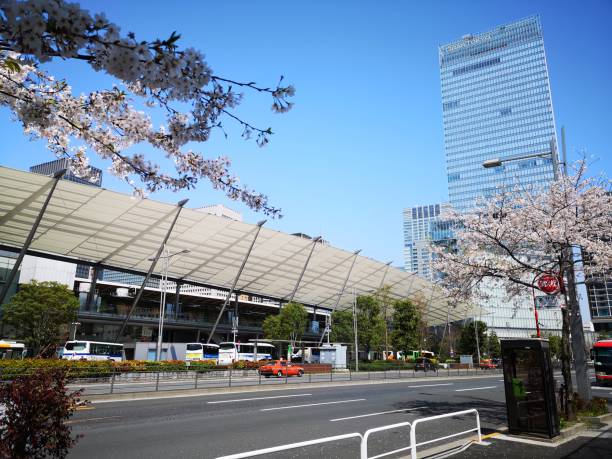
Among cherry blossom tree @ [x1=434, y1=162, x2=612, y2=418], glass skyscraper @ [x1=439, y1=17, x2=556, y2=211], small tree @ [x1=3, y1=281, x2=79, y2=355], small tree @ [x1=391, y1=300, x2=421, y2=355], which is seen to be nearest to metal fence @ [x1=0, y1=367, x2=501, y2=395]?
cherry blossom tree @ [x1=434, y1=162, x2=612, y2=418]

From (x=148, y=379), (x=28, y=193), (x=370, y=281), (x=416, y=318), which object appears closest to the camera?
(x=148, y=379)

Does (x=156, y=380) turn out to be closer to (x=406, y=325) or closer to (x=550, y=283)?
(x=550, y=283)

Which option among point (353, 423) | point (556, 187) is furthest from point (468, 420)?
point (556, 187)

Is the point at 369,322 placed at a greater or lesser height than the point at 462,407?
greater

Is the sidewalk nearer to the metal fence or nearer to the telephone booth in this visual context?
the telephone booth

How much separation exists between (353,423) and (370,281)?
51.5 m

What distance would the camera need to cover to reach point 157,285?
358 feet

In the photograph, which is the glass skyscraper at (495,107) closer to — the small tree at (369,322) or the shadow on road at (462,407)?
the small tree at (369,322)

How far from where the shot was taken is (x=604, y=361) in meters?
26.8

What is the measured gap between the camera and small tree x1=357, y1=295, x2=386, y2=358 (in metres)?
55.0

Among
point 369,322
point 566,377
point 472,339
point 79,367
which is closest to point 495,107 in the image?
point 472,339

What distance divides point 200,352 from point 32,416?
Answer: 3970 cm

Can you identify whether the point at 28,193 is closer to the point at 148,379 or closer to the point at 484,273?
the point at 148,379

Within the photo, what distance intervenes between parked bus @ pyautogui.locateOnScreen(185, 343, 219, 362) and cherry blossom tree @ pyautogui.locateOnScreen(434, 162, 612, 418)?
3319cm
